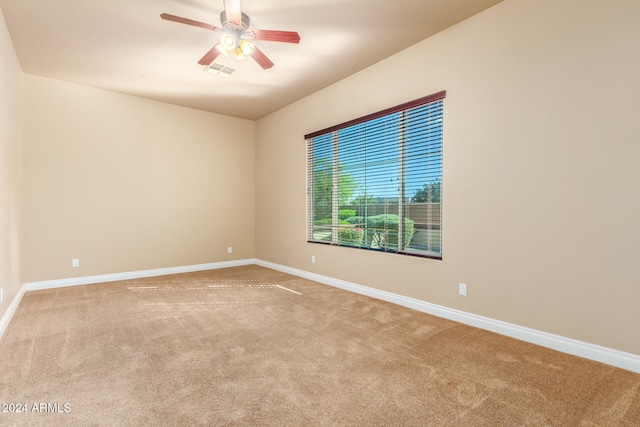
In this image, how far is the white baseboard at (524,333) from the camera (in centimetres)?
A: 227

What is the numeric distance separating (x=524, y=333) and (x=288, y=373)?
79.8 inches

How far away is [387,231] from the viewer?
3.97 meters

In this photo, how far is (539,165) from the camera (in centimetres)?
266

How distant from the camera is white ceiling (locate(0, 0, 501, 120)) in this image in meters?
2.89

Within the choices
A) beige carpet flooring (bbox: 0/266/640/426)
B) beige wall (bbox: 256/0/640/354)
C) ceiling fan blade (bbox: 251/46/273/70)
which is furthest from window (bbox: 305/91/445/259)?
ceiling fan blade (bbox: 251/46/273/70)

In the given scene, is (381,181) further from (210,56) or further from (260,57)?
(210,56)

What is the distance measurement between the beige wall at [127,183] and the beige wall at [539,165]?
3583 millimetres

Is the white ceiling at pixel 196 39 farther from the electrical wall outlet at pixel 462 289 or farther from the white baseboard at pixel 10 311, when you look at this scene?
the white baseboard at pixel 10 311

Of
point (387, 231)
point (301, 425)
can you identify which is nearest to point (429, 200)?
point (387, 231)

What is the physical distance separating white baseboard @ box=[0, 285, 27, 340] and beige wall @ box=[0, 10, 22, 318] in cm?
6

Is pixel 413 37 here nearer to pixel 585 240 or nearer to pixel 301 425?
pixel 585 240

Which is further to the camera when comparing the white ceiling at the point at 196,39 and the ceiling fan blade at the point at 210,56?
the ceiling fan blade at the point at 210,56

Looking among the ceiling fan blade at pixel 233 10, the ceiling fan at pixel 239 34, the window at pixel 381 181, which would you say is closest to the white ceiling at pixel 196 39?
the ceiling fan at pixel 239 34

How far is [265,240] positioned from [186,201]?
1600mm
